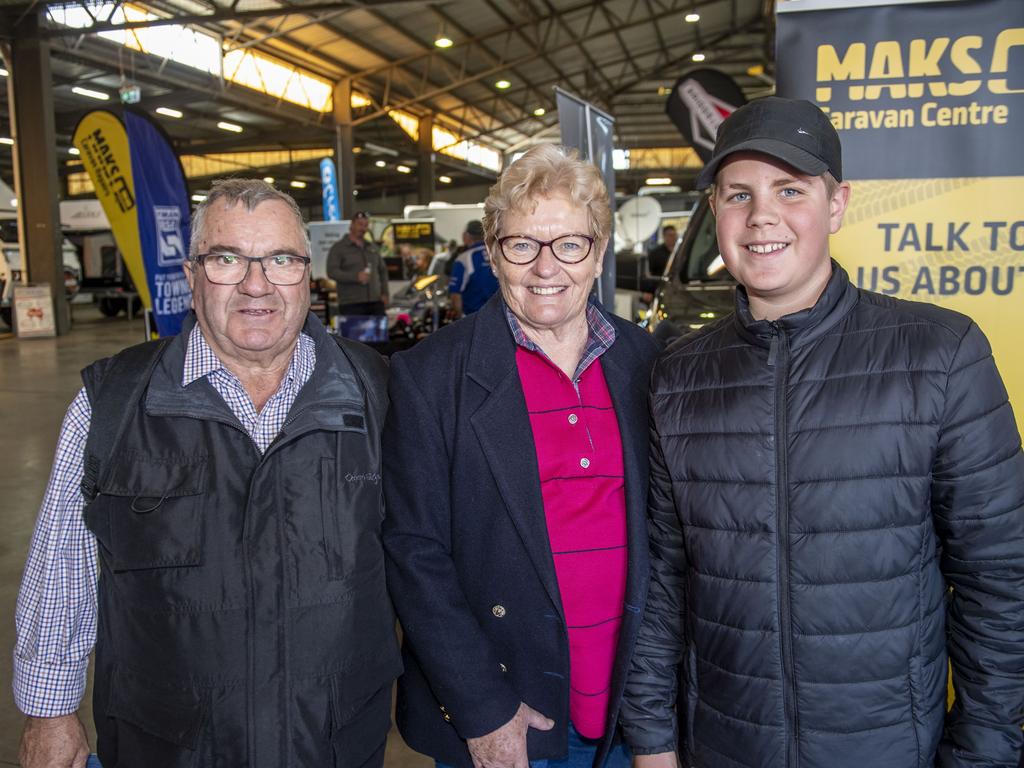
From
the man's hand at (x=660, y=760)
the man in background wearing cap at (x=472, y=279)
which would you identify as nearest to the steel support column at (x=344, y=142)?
the man in background wearing cap at (x=472, y=279)

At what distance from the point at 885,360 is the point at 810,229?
246 millimetres

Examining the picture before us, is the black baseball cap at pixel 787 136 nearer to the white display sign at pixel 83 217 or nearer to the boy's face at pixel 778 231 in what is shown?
the boy's face at pixel 778 231

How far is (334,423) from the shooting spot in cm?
152

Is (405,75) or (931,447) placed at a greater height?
(405,75)

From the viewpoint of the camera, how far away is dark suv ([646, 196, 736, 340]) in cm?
373

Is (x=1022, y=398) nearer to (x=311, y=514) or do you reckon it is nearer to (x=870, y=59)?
(x=870, y=59)

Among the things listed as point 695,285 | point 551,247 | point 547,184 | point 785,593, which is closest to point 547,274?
point 551,247

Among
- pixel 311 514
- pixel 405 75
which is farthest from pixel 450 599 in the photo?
pixel 405 75

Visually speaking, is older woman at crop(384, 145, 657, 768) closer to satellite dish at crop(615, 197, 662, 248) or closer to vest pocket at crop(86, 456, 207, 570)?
vest pocket at crop(86, 456, 207, 570)

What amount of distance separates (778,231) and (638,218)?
7652 millimetres

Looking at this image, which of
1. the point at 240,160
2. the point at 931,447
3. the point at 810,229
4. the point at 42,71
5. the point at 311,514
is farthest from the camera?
the point at 240,160

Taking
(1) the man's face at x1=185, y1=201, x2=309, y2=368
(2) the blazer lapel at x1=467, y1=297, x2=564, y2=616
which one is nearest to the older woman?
(2) the blazer lapel at x1=467, y1=297, x2=564, y2=616

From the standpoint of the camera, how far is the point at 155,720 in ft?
4.73

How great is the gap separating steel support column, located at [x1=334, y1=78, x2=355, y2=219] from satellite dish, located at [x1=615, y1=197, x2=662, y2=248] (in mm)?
12657
